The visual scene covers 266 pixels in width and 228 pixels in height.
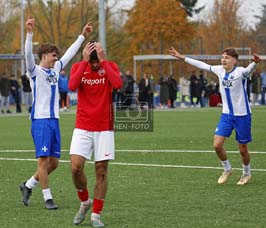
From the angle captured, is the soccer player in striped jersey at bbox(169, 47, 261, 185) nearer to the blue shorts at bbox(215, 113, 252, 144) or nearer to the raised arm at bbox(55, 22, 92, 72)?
the blue shorts at bbox(215, 113, 252, 144)

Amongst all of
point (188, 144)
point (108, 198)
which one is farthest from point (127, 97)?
point (108, 198)

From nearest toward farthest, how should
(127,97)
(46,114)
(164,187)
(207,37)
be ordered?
→ (46,114) < (164,187) < (127,97) < (207,37)

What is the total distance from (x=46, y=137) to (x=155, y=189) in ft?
7.76

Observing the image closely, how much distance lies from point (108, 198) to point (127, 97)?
108ft

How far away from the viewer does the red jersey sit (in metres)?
10.5

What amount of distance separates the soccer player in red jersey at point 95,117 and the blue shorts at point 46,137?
153 cm

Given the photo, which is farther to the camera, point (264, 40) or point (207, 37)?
point (207, 37)

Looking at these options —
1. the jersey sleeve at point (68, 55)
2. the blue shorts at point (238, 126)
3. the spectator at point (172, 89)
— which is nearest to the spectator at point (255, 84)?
the spectator at point (172, 89)

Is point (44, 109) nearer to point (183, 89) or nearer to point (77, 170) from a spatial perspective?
A: point (77, 170)

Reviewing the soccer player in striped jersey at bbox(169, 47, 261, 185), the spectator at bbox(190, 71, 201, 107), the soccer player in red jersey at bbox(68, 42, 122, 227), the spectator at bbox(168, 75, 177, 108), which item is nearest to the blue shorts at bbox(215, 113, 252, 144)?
the soccer player in striped jersey at bbox(169, 47, 261, 185)

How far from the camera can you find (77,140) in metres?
10.6

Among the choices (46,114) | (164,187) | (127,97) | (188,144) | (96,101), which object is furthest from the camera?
(127,97)

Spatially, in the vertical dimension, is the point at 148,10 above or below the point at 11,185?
above

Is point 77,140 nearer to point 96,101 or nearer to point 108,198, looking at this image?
point 96,101
